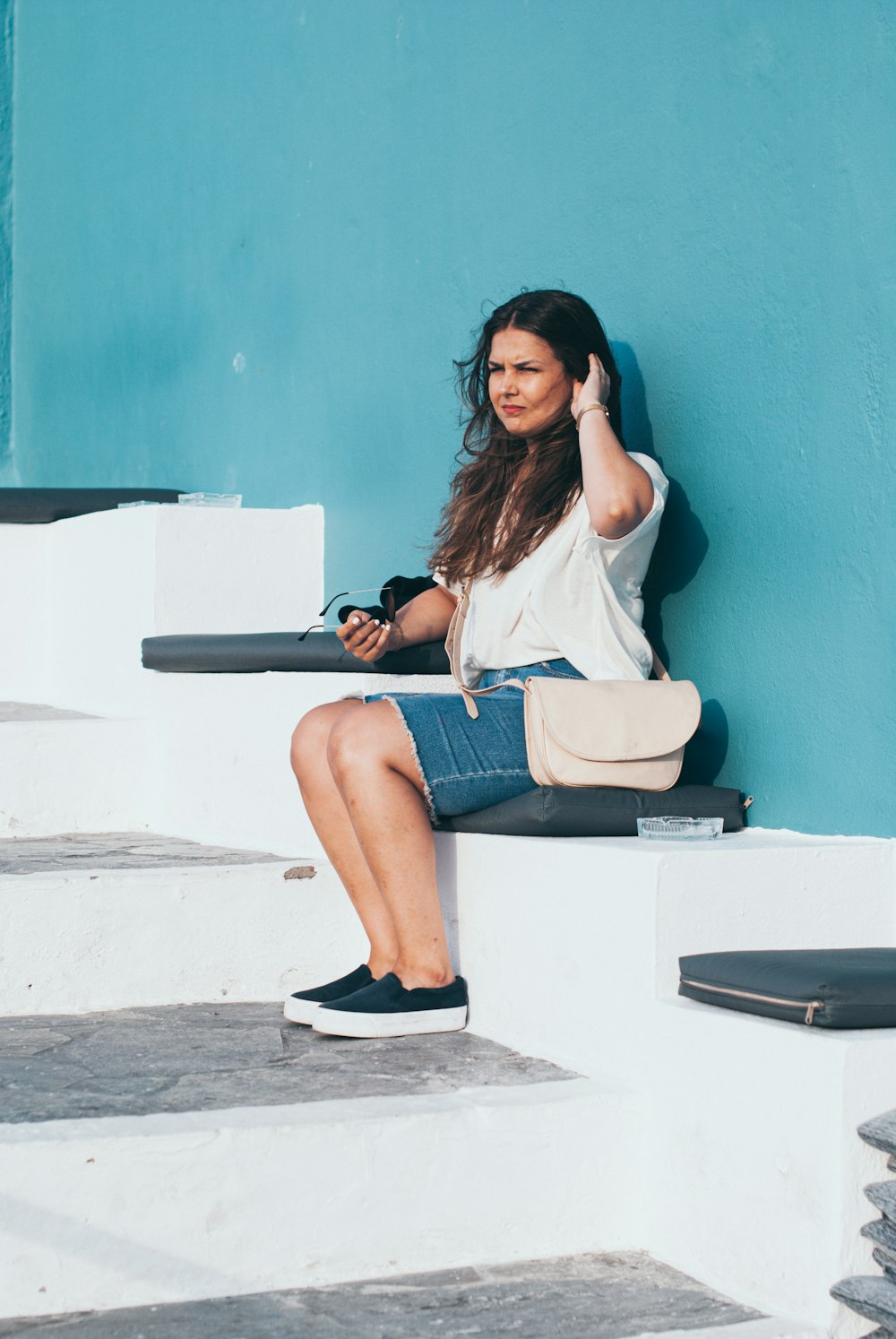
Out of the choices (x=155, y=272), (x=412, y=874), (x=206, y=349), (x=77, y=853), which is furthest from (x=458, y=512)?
(x=155, y=272)

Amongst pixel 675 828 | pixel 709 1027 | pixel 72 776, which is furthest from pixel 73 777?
pixel 709 1027

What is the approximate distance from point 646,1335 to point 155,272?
491 centimetres

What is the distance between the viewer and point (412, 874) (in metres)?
2.69

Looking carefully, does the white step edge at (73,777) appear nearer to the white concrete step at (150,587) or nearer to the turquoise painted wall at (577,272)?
the white concrete step at (150,587)

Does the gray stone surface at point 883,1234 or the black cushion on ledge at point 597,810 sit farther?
the black cushion on ledge at point 597,810

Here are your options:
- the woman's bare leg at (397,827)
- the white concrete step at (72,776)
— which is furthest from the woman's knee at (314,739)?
the white concrete step at (72,776)

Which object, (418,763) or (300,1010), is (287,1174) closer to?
(300,1010)

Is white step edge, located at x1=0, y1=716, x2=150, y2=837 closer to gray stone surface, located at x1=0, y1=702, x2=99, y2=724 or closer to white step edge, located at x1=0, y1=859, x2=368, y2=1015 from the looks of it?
gray stone surface, located at x1=0, y1=702, x2=99, y2=724

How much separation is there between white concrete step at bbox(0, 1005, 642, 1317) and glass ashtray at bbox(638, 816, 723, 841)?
0.42 metres

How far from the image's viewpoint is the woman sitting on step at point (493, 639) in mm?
2691

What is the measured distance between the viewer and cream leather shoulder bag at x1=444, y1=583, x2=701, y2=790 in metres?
2.58

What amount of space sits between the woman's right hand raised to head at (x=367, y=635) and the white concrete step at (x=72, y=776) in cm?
101

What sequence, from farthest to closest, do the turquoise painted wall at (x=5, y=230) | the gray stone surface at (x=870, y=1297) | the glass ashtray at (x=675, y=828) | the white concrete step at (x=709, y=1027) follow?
1. the turquoise painted wall at (x=5, y=230)
2. the glass ashtray at (x=675, y=828)
3. the white concrete step at (x=709, y=1027)
4. the gray stone surface at (x=870, y=1297)

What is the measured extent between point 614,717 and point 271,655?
1.21 metres
